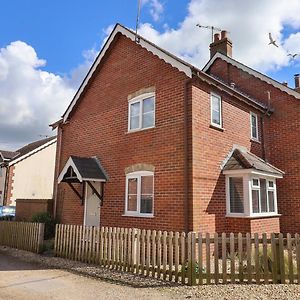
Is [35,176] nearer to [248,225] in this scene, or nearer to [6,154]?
[6,154]

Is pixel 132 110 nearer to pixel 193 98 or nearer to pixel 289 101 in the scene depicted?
pixel 193 98

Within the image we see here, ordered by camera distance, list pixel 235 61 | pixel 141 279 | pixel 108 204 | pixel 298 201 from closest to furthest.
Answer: pixel 141 279 < pixel 108 204 < pixel 298 201 < pixel 235 61

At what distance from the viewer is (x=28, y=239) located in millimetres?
12922

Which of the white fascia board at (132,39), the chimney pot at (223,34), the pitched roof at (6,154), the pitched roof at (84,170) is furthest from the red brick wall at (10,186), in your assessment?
the chimney pot at (223,34)

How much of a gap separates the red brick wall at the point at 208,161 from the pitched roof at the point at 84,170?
15.4ft

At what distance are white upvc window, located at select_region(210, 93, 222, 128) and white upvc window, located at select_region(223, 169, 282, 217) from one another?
6.57 feet

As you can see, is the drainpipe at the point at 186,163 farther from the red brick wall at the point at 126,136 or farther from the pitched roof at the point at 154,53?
→ the pitched roof at the point at 154,53

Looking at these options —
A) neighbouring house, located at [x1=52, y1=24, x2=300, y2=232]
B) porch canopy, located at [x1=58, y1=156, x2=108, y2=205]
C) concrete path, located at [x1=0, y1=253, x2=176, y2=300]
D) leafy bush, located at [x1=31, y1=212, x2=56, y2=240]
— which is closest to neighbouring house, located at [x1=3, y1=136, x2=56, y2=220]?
leafy bush, located at [x1=31, y1=212, x2=56, y2=240]

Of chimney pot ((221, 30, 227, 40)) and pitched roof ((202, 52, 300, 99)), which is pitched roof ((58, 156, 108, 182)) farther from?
chimney pot ((221, 30, 227, 40))

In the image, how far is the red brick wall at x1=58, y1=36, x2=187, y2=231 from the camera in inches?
446

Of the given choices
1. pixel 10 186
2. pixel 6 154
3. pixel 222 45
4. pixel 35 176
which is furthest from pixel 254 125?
pixel 6 154

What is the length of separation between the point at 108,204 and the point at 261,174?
6358 millimetres

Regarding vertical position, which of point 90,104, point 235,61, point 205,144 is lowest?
point 205,144

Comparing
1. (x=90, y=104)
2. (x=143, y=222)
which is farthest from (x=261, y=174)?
(x=90, y=104)
